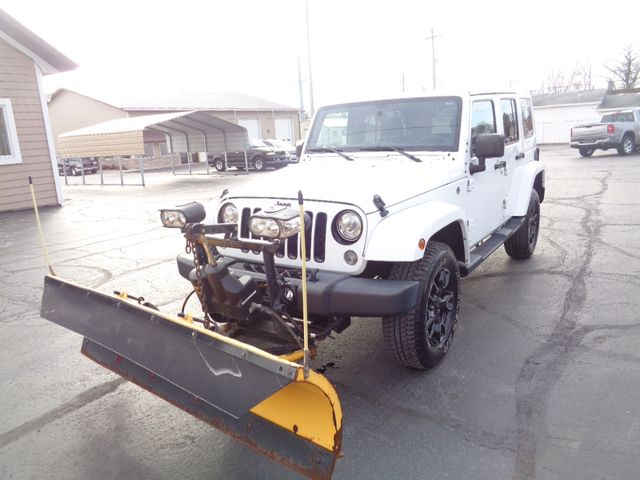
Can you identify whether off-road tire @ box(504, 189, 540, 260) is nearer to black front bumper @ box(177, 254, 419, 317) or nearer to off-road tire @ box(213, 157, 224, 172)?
black front bumper @ box(177, 254, 419, 317)

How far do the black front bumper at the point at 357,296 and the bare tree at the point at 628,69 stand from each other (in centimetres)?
5020

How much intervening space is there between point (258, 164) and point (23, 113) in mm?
12736

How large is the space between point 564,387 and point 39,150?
13.4 m

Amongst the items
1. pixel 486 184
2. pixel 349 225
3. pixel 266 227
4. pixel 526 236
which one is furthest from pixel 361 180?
pixel 526 236

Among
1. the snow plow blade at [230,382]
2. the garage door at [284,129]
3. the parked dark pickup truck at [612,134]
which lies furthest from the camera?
the garage door at [284,129]

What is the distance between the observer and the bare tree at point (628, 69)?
146 feet

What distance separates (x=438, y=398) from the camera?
11.3ft

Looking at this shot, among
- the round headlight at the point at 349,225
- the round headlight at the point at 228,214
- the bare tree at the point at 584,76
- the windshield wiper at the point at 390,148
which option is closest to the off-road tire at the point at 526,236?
the windshield wiper at the point at 390,148

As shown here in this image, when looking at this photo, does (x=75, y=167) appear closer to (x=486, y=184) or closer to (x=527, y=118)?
(x=527, y=118)

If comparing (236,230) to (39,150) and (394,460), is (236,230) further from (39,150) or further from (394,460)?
(39,150)

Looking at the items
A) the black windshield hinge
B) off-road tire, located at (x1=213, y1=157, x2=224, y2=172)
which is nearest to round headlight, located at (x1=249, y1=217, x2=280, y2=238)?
the black windshield hinge

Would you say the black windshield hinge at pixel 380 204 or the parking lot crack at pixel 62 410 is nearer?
the parking lot crack at pixel 62 410

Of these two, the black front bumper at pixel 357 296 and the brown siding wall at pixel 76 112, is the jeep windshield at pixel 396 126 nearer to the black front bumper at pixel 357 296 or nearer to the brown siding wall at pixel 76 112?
the black front bumper at pixel 357 296

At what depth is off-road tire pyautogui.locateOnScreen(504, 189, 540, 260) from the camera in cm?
621
